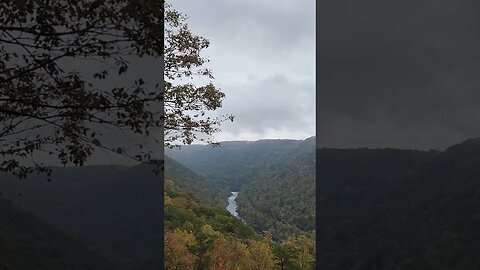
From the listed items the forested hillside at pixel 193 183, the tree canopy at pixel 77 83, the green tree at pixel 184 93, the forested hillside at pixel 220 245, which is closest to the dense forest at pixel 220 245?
the forested hillside at pixel 220 245

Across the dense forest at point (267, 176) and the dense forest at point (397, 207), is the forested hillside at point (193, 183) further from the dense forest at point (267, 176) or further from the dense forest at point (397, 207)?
the dense forest at point (397, 207)

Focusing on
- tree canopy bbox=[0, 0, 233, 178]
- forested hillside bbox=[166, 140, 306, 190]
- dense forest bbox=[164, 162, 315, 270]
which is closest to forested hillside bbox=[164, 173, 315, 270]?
dense forest bbox=[164, 162, 315, 270]

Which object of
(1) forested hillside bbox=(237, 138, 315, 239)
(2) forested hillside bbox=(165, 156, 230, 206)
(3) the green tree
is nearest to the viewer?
(3) the green tree

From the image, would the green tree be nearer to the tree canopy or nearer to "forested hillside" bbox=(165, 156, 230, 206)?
"forested hillside" bbox=(165, 156, 230, 206)

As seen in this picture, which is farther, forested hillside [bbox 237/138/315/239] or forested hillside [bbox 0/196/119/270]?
forested hillside [bbox 237/138/315/239]

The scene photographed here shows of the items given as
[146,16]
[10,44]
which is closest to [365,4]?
[146,16]
